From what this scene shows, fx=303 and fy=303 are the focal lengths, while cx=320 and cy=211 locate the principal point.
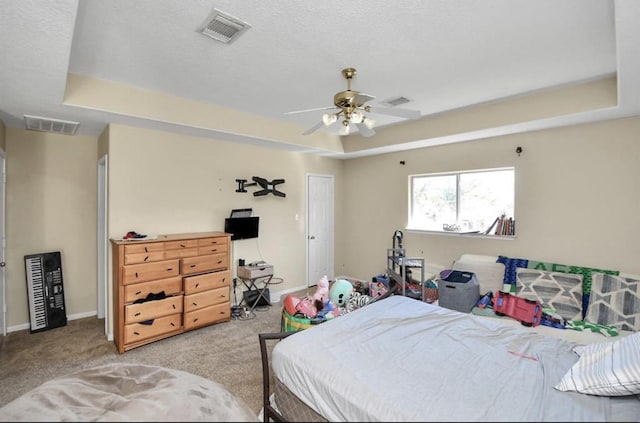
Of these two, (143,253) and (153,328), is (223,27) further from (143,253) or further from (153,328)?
(153,328)

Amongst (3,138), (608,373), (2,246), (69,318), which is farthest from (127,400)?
(3,138)

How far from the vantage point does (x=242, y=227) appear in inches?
175

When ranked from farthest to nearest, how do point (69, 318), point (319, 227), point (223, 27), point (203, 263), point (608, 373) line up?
point (319, 227) < point (69, 318) < point (203, 263) < point (223, 27) < point (608, 373)

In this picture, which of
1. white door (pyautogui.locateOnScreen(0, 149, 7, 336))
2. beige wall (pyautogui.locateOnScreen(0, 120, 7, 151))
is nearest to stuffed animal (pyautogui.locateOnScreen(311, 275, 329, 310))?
white door (pyautogui.locateOnScreen(0, 149, 7, 336))

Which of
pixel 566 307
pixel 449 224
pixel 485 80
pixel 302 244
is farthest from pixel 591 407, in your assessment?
pixel 302 244

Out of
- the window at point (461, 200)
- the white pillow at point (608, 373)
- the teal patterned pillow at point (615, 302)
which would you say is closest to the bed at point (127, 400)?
the white pillow at point (608, 373)

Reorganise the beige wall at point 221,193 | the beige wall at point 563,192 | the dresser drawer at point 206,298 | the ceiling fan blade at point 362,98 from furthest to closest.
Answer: the dresser drawer at point 206,298 → the beige wall at point 221,193 → the beige wall at point 563,192 → the ceiling fan blade at point 362,98

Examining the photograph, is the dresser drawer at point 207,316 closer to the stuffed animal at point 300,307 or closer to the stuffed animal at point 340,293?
the stuffed animal at point 300,307

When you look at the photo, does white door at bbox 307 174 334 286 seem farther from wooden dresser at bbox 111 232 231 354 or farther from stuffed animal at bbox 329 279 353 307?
stuffed animal at bbox 329 279 353 307

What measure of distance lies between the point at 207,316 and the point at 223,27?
3.12 metres

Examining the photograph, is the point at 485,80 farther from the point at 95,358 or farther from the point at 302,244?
the point at 95,358

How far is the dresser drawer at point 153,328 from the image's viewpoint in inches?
124

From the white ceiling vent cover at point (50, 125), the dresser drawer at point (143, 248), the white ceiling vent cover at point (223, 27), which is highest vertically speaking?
the white ceiling vent cover at point (223, 27)

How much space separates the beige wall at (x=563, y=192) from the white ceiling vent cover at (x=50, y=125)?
4589 mm
